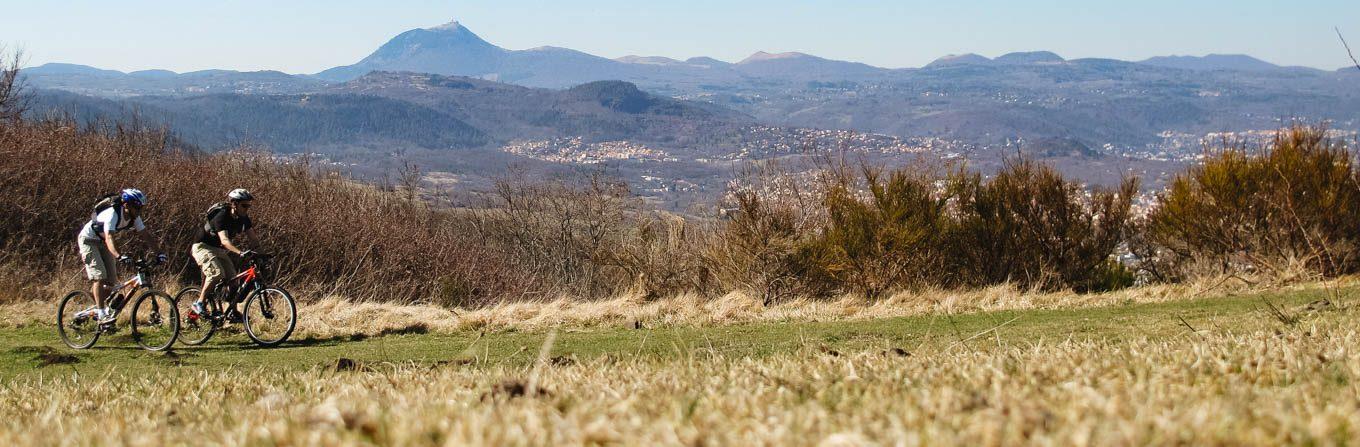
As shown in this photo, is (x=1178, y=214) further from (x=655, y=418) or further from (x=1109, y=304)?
(x=655, y=418)

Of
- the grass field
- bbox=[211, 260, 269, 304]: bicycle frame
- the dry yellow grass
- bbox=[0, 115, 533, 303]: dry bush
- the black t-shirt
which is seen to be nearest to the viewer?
the grass field

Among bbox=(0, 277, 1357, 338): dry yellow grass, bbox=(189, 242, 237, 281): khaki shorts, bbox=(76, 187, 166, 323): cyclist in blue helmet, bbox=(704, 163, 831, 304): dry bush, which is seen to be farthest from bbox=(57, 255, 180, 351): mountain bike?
bbox=(704, 163, 831, 304): dry bush

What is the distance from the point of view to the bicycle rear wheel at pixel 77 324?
12.3 meters

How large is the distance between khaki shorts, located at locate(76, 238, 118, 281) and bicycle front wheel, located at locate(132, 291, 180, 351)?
59 centimetres

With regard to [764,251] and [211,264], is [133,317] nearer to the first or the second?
[211,264]

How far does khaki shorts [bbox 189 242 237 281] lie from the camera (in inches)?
482

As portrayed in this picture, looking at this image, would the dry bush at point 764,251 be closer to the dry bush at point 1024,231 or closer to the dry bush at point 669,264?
the dry bush at point 669,264

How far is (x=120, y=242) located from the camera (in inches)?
910

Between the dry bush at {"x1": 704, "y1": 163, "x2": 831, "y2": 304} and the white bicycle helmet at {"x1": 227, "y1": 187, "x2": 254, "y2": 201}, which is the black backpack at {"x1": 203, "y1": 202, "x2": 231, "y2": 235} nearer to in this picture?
the white bicycle helmet at {"x1": 227, "y1": 187, "x2": 254, "y2": 201}

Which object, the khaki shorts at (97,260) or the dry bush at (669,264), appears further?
the dry bush at (669,264)

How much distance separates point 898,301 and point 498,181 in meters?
34.1

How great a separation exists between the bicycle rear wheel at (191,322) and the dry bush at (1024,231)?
1648 cm

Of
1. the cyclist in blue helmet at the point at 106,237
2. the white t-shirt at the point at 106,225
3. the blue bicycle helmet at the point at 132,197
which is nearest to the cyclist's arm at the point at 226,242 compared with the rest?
the cyclist in blue helmet at the point at 106,237

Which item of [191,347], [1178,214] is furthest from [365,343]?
[1178,214]
